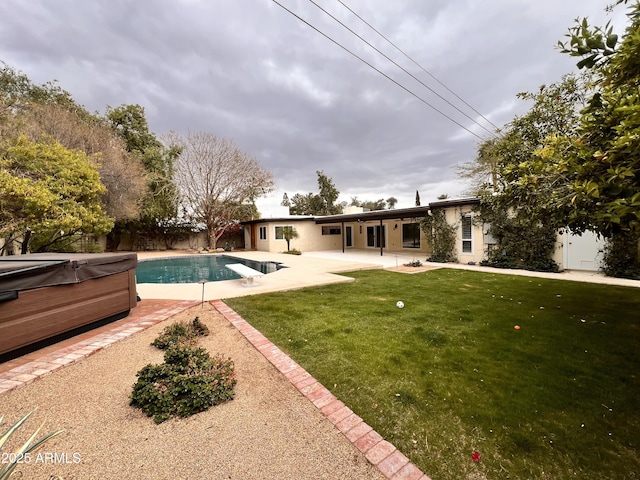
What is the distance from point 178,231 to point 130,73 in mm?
14757

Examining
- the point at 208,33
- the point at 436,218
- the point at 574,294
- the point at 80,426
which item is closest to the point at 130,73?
the point at 208,33

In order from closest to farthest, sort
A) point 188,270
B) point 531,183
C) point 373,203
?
point 531,183 < point 188,270 < point 373,203

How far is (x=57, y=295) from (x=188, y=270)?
9.61 m

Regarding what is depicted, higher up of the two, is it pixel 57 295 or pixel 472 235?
pixel 472 235

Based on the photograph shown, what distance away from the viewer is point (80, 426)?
2.09 m

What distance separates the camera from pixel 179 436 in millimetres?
2002

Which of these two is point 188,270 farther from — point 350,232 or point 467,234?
point 467,234

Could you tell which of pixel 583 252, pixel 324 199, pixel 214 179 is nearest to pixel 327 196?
pixel 324 199

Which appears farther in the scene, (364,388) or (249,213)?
(249,213)

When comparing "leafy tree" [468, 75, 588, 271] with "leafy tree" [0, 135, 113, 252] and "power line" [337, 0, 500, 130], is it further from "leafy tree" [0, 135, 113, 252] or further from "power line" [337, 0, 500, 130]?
"leafy tree" [0, 135, 113, 252]

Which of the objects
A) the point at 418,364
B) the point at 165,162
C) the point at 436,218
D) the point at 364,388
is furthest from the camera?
the point at 165,162

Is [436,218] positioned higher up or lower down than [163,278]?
higher up

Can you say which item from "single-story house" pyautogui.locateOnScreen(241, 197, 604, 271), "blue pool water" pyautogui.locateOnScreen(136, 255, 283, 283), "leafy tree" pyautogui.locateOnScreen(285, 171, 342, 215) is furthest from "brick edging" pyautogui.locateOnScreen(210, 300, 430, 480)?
"leafy tree" pyautogui.locateOnScreen(285, 171, 342, 215)

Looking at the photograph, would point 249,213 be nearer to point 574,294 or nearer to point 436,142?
point 436,142
